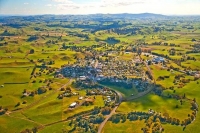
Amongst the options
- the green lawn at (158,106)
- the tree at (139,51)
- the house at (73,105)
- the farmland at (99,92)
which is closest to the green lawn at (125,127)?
the farmland at (99,92)

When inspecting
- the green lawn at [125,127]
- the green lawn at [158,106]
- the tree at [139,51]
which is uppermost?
the tree at [139,51]

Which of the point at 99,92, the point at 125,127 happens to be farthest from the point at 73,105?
the point at 125,127

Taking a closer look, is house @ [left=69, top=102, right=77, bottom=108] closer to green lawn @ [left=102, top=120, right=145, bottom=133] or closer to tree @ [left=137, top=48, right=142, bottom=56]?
green lawn @ [left=102, top=120, right=145, bottom=133]

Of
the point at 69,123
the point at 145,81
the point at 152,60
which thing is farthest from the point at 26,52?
the point at 69,123

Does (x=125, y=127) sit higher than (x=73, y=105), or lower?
lower

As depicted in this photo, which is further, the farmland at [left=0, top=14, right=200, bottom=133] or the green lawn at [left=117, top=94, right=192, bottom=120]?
the green lawn at [left=117, top=94, right=192, bottom=120]

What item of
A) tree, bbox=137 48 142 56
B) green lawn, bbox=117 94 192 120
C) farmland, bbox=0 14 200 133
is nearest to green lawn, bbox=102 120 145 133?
farmland, bbox=0 14 200 133

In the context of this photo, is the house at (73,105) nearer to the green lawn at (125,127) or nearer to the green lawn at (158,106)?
the green lawn at (158,106)

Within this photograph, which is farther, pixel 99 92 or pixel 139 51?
pixel 139 51

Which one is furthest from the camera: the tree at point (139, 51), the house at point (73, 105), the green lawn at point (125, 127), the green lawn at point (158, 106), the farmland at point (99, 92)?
the tree at point (139, 51)

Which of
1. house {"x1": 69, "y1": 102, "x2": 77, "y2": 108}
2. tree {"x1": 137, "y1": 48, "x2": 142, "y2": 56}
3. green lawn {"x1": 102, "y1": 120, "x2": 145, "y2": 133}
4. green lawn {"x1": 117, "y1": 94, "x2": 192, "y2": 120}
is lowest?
green lawn {"x1": 102, "y1": 120, "x2": 145, "y2": 133}

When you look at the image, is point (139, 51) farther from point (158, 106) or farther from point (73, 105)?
point (73, 105)

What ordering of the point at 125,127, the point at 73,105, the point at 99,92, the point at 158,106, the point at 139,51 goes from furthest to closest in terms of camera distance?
the point at 139,51
the point at 99,92
the point at 158,106
the point at 73,105
the point at 125,127

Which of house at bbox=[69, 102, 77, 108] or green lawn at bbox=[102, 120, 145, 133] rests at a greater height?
house at bbox=[69, 102, 77, 108]
